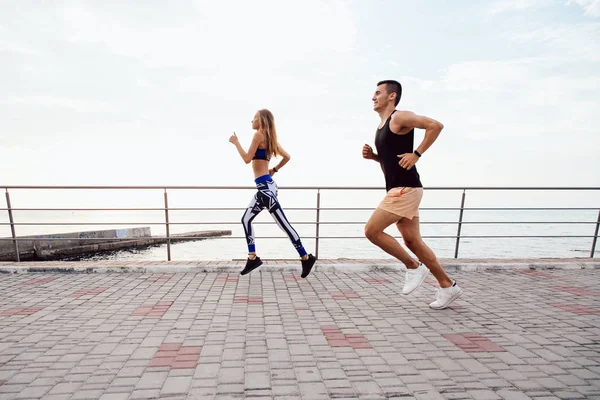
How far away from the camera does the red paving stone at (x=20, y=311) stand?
3.08m

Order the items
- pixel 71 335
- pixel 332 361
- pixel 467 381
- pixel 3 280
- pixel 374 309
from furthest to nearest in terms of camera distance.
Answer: pixel 3 280
pixel 374 309
pixel 71 335
pixel 332 361
pixel 467 381

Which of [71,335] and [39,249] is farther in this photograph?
[39,249]

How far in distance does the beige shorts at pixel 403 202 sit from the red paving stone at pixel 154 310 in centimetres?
238

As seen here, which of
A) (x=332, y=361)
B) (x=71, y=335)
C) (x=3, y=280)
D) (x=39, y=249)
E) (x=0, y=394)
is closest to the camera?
(x=0, y=394)

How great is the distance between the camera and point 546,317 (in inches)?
123

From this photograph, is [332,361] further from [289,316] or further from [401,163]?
[401,163]

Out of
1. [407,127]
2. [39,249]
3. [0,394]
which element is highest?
[407,127]

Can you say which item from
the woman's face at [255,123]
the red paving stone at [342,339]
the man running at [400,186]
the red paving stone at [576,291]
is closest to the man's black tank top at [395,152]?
the man running at [400,186]

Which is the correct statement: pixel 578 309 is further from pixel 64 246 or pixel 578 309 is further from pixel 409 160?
pixel 64 246

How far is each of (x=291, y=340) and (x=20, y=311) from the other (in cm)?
267

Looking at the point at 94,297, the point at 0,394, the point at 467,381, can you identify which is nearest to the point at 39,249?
the point at 94,297

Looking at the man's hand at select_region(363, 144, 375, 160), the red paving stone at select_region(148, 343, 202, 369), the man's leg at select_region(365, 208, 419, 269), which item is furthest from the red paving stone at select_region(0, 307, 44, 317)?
the man's hand at select_region(363, 144, 375, 160)

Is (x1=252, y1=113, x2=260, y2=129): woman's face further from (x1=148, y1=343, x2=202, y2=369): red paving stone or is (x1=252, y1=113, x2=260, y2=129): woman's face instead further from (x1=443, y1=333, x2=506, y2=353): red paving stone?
(x1=443, y1=333, x2=506, y2=353): red paving stone

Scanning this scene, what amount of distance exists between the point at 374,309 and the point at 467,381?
1.30 metres
